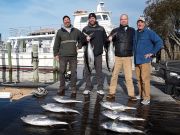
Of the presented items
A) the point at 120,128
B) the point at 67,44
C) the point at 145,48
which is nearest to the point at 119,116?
the point at 120,128

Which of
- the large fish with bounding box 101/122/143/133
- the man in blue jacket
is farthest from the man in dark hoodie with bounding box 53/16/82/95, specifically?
the large fish with bounding box 101/122/143/133

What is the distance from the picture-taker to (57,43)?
8.70 m

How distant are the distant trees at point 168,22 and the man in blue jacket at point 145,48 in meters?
24.1

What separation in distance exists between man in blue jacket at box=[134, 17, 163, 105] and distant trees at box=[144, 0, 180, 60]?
950 inches

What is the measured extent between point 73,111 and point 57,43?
8.73 ft

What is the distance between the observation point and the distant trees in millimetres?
32250

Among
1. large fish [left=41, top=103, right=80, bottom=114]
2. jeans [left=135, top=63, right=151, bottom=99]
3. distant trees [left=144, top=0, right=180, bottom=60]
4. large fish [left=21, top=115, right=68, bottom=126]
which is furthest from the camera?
distant trees [left=144, top=0, right=180, bottom=60]

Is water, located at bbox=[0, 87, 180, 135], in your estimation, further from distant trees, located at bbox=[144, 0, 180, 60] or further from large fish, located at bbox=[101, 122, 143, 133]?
distant trees, located at bbox=[144, 0, 180, 60]

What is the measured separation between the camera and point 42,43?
32.1 metres

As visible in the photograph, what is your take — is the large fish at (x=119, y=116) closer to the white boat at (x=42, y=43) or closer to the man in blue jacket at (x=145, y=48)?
the man in blue jacket at (x=145, y=48)

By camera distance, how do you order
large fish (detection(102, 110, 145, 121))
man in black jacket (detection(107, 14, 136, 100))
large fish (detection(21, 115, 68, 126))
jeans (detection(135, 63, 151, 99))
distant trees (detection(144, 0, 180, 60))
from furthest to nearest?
distant trees (detection(144, 0, 180, 60)), man in black jacket (detection(107, 14, 136, 100)), jeans (detection(135, 63, 151, 99)), large fish (detection(102, 110, 145, 121)), large fish (detection(21, 115, 68, 126))

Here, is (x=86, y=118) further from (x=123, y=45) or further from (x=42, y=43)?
(x=42, y=43)

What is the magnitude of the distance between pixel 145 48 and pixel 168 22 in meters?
25.4

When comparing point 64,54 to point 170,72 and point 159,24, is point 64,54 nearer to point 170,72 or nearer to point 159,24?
point 170,72
